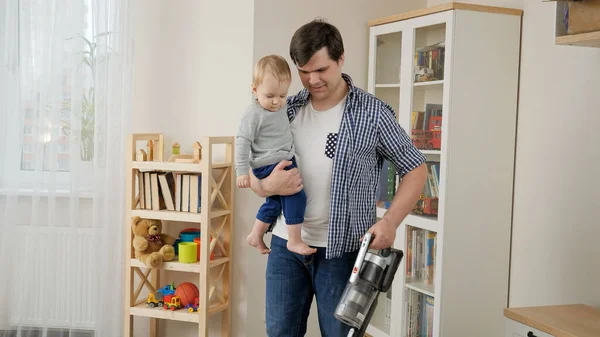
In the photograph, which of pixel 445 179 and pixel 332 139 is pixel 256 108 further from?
pixel 445 179

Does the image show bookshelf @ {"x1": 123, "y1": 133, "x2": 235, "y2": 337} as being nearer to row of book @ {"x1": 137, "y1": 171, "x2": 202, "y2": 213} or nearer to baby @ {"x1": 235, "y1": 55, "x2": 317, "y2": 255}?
row of book @ {"x1": 137, "y1": 171, "x2": 202, "y2": 213}

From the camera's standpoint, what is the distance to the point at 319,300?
1979mm

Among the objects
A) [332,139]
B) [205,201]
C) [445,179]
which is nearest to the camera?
[332,139]

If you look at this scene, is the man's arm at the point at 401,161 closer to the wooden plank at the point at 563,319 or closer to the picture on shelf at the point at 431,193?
the wooden plank at the point at 563,319

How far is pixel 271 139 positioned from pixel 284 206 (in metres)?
0.20

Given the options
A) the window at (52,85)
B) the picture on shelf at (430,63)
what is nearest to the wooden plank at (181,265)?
the window at (52,85)

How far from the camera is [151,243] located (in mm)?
3537

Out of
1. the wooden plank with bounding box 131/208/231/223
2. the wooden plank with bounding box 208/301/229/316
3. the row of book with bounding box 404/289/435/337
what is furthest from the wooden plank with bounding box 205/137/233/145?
the row of book with bounding box 404/289/435/337

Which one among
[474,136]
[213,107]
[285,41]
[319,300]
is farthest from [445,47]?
[319,300]

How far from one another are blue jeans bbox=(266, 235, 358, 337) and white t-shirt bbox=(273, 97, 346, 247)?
0.06 metres

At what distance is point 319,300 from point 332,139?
463 millimetres

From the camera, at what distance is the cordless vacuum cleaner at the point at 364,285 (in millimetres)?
1805

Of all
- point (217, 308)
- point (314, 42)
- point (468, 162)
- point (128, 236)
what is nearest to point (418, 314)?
point (468, 162)

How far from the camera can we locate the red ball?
351 cm
